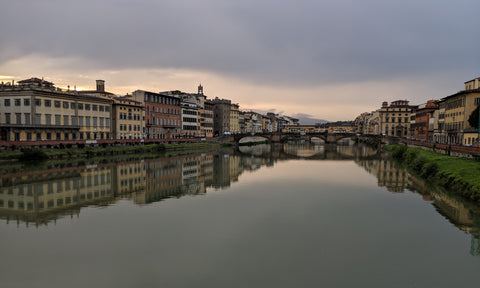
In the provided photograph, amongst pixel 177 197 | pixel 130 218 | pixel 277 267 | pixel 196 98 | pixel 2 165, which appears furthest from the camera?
pixel 196 98

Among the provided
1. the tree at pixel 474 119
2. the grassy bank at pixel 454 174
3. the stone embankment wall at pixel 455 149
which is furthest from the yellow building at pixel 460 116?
the grassy bank at pixel 454 174

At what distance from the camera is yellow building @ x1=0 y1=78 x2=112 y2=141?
145ft

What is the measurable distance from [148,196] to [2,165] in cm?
2263

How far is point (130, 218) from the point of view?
17844 millimetres

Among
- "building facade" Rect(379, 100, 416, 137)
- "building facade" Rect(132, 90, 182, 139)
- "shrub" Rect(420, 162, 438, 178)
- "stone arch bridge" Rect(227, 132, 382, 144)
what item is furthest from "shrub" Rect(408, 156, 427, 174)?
"building facade" Rect(379, 100, 416, 137)

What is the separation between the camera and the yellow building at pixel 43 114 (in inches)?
1745

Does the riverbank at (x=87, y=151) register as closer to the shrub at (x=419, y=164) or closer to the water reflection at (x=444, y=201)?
the water reflection at (x=444, y=201)

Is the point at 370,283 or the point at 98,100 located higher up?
the point at 98,100

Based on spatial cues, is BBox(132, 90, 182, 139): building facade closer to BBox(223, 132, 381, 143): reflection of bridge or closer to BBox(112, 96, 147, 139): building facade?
BBox(112, 96, 147, 139): building facade

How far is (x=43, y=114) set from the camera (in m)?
46.0

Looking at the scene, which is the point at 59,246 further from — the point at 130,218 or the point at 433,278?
the point at 433,278

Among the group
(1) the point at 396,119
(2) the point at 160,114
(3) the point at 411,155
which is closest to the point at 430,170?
(3) the point at 411,155

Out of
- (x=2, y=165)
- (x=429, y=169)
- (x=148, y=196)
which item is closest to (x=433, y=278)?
(x=148, y=196)

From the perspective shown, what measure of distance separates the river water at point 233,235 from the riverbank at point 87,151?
42.4 ft
